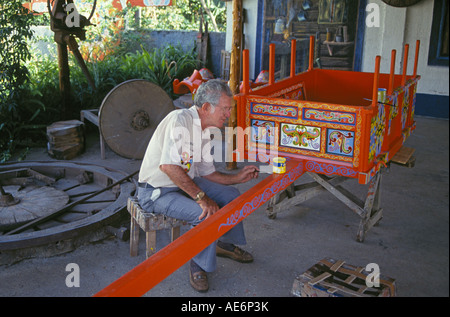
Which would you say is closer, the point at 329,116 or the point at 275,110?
the point at 329,116

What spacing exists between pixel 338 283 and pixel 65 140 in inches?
187

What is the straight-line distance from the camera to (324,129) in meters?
3.56

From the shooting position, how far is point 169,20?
1620 cm

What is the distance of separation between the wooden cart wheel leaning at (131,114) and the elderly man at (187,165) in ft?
9.47

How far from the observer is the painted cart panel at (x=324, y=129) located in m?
3.44

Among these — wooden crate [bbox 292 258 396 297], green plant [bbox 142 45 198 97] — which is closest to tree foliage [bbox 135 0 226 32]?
green plant [bbox 142 45 198 97]

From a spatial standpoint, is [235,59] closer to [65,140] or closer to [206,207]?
[65,140]

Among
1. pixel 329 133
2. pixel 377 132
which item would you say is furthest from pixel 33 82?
pixel 377 132

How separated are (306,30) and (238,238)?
6.99 m

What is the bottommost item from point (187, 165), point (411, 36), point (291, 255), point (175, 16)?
point (291, 255)

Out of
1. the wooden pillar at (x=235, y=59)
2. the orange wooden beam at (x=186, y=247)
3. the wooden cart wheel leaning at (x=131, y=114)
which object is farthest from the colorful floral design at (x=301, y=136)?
the wooden cart wheel leaning at (x=131, y=114)

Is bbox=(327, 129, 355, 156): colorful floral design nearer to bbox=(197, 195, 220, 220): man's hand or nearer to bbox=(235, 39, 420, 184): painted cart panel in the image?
bbox=(235, 39, 420, 184): painted cart panel
